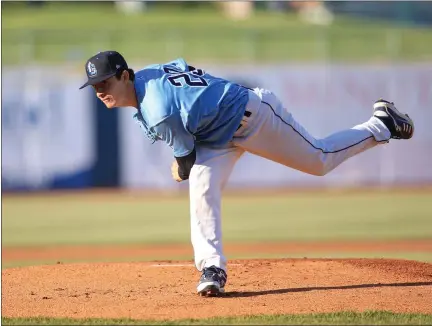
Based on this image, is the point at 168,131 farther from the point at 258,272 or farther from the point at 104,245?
the point at 104,245

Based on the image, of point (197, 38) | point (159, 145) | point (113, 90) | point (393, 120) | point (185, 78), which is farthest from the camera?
point (197, 38)

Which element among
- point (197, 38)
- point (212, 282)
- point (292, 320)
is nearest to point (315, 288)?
point (212, 282)

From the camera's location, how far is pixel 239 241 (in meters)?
11.1

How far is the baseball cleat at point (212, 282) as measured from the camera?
5.49 metres

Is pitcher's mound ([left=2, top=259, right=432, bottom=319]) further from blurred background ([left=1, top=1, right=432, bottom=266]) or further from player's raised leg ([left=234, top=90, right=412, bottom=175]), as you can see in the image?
blurred background ([left=1, top=1, right=432, bottom=266])

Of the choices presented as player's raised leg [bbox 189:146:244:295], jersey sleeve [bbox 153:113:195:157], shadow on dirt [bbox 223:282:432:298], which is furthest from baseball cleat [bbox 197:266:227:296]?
jersey sleeve [bbox 153:113:195:157]

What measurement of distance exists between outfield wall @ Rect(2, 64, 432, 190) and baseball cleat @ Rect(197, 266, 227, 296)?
13307mm

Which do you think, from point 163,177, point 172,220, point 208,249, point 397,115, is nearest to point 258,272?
point 208,249

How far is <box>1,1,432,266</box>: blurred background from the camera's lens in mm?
13055

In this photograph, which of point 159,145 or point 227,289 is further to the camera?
point 159,145

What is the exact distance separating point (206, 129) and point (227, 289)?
114 cm

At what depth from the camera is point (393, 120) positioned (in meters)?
6.27

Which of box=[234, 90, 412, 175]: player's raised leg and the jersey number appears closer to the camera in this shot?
the jersey number

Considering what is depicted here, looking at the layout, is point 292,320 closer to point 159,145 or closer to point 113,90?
point 113,90
